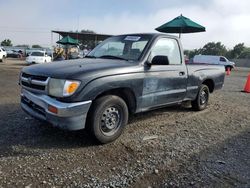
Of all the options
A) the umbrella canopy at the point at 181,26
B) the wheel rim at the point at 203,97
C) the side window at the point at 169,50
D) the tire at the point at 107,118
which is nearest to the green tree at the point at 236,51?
the umbrella canopy at the point at 181,26

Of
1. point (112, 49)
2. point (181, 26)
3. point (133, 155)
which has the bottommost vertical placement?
point (133, 155)

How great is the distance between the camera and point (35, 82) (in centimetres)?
439

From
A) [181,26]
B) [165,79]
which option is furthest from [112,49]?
[181,26]

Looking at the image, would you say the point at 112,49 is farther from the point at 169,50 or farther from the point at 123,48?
the point at 169,50

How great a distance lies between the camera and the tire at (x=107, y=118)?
14.1ft

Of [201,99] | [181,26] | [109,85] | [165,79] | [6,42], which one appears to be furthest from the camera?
[6,42]

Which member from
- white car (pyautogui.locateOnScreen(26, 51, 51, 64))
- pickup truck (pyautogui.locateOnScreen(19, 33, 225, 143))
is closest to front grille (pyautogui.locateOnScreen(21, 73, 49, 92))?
pickup truck (pyautogui.locateOnScreen(19, 33, 225, 143))

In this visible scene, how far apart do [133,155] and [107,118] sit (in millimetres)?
725

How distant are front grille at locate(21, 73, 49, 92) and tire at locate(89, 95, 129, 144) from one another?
79cm

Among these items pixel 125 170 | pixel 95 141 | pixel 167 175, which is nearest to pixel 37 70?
pixel 95 141

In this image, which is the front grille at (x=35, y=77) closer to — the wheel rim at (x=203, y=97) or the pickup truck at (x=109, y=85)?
the pickup truck at (x=109, y=85)

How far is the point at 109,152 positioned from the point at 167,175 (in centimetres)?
100

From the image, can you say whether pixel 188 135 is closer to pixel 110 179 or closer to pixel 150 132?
pixel 150 132

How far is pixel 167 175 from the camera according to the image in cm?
364
